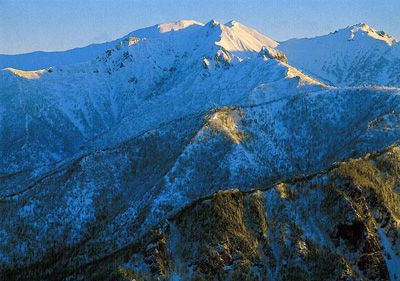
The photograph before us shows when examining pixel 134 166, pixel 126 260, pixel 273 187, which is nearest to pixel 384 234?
pixel 273 187

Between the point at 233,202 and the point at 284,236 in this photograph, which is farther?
the point at 233,202

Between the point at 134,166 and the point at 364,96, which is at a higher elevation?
the point at 364,96

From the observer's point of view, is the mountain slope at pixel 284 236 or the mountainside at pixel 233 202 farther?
the mountainside at pixel 233 202

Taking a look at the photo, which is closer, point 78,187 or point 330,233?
point 330,233

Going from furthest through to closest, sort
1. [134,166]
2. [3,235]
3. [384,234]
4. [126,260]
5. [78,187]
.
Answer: [134,166]
[78,187]
[3,235]
[384,234]
[126,260]

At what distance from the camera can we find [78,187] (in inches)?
5763

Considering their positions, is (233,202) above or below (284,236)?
above

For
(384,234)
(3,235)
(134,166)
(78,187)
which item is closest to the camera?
(384,234)

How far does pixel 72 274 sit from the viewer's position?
9694 cm

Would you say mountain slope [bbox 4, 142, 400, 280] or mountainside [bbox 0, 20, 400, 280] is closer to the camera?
mountain slope [bbox 4, 142, 400, 280]

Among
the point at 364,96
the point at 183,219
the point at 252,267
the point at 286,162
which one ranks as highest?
the point at 364,96

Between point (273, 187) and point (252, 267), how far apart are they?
54.1ft

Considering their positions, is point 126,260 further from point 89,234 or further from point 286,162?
point 286,162

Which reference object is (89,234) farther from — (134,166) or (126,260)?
(126,260)
